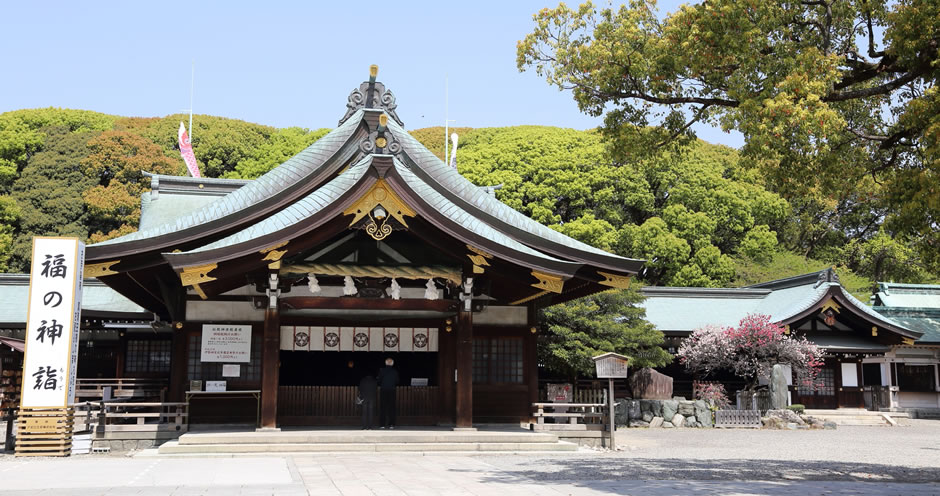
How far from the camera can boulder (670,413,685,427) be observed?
25.5 meters

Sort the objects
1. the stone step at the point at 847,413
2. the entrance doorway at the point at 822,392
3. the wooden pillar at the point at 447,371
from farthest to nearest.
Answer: the entrance doorway at the point at 822,392 < the stone step at the point at 847,413 < the wooden pillar at the point at 447,371

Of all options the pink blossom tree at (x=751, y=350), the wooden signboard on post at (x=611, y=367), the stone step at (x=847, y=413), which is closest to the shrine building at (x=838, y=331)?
the stone step at (x=847, y=413)

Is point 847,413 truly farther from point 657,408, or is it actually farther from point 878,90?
point 878,90

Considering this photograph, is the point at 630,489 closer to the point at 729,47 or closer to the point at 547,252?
the point at 729,47

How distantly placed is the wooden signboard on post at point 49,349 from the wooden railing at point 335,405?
4457 millimetres

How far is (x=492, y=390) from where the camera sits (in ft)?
63.6

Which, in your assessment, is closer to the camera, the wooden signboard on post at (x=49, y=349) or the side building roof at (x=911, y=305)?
the wooden signboard on post at (x=49, y=349)

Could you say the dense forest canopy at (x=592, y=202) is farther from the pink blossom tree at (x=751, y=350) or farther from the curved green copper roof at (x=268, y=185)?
the curved green copper roof at (x=268, y=185)

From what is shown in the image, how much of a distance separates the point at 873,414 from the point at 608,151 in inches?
826

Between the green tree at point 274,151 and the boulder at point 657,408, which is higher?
the green tree at point 274,151

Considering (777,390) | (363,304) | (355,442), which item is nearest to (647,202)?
(777,390)

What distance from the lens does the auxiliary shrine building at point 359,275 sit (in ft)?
53.4

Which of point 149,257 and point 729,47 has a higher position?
point 729,47

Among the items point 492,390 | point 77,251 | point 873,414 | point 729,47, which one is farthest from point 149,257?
point 873,414
